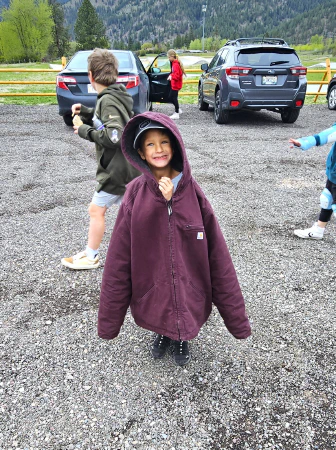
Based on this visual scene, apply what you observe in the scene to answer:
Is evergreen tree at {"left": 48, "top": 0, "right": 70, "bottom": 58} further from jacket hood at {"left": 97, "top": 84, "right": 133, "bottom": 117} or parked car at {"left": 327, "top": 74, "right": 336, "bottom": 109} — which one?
jacket hood at {"left": 97, "top": 84, "right": 133, "bottom": 117}

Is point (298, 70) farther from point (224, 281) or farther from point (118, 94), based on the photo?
point (224, 281)

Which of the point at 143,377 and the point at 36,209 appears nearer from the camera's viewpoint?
the point at 143,377

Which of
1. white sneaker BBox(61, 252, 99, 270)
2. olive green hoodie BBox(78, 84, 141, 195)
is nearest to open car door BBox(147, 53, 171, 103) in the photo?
olive green hoodie BBox(78, 84, 141, 195)

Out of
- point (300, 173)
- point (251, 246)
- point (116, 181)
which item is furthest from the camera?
point (300, 173)

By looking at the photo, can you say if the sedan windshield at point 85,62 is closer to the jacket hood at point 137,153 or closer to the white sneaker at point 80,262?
the white sneaker at point 80,262

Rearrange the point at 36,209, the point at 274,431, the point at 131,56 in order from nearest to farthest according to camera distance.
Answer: the point at 274,431, the point at 36,209, the point at 131,56

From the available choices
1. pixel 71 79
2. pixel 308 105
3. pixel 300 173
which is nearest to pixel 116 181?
pixel 300 173

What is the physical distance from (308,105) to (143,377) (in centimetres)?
1304

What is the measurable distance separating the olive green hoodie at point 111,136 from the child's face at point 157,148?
89 cm

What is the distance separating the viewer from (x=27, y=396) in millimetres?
2135

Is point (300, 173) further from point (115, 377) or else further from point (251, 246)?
point (115, 377)

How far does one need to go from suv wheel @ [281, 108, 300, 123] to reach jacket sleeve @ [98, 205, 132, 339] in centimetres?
865

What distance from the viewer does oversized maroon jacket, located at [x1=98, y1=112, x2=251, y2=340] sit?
6.14ft

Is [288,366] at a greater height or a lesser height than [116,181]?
lesser
